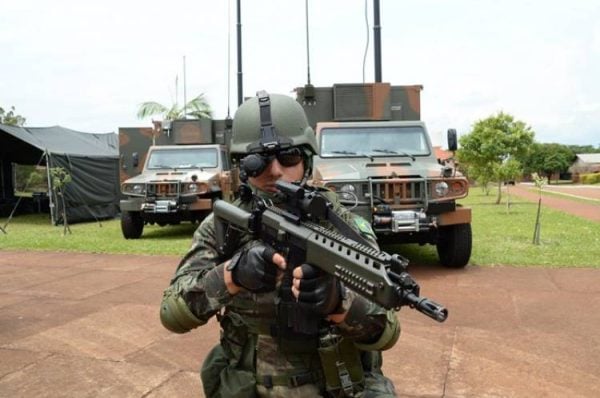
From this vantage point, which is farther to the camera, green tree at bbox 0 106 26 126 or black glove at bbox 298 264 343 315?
green tree at bbox 0 106 26 126

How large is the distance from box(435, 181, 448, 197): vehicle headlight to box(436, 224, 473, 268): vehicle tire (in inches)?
20.8

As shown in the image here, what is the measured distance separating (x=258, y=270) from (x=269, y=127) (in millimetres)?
494

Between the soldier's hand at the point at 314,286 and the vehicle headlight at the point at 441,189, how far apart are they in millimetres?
5205

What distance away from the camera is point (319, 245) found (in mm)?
1398

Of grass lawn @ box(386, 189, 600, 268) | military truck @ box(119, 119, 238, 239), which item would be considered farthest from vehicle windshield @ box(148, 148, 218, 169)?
grass lawn @ box(386, 189, 600, 268)

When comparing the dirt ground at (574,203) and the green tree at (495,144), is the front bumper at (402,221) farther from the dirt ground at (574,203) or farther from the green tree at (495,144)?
the green tree at (495,144)

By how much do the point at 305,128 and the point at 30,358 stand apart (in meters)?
3.06

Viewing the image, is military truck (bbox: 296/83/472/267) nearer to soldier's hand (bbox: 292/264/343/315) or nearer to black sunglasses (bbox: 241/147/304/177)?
black sunglasses (bbox: 241/147/304/177)

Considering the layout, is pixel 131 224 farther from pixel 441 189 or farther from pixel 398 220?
pixel 441 189

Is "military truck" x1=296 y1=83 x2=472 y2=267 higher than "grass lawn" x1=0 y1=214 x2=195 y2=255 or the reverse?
higher

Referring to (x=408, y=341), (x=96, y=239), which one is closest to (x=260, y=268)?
(x=408, y=341)

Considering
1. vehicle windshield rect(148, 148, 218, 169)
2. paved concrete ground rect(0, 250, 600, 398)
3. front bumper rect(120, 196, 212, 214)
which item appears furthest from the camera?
vehicle windshield rect(148, 148, 218, 169)

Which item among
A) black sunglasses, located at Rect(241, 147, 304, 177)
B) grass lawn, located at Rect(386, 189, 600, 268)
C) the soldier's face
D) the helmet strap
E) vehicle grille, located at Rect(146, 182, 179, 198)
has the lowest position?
grass lawn, located at Rect(386, 189, 600, 268)

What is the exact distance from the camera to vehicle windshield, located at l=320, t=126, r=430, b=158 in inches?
290
